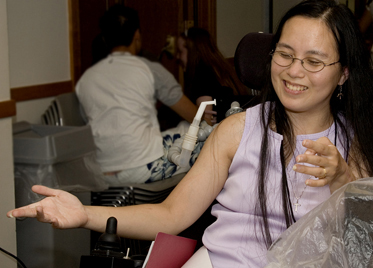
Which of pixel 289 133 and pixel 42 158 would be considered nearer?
pixel 289 133

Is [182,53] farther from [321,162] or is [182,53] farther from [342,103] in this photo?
[321,162]

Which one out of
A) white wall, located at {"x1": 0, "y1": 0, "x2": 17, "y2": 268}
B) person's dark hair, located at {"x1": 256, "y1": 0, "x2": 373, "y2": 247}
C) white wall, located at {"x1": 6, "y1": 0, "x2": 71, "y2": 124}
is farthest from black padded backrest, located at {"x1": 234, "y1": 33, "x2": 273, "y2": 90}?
white wall, located at {"x1": 6, "y1": 0, "x2": 71, "y2": 124}

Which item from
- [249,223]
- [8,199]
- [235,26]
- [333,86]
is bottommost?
[8,199]

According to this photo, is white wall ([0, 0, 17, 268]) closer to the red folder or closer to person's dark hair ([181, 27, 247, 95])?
person's dark hair ([181, 27, 247, 95])

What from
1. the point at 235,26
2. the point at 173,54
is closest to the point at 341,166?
the point at 235,26

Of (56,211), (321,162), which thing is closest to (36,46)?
(56,211)

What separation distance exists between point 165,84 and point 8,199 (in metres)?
0.68

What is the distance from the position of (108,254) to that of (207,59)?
71 centimetres

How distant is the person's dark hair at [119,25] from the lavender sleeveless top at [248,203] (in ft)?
3.41

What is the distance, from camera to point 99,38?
7.19 feet

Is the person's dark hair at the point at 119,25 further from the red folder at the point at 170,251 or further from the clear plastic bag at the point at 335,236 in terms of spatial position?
the clear plastic bag at the point at 335,236

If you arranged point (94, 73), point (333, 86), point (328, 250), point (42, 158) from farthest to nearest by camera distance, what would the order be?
point (94, 73)
point (42, 158)
point (333, 86)
point (328, 250)

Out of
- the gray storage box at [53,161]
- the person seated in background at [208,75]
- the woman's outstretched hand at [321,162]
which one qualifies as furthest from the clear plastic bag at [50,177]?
the woman's outstretched hand at [321,162]

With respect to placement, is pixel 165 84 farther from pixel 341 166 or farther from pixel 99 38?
pixel 341 166
